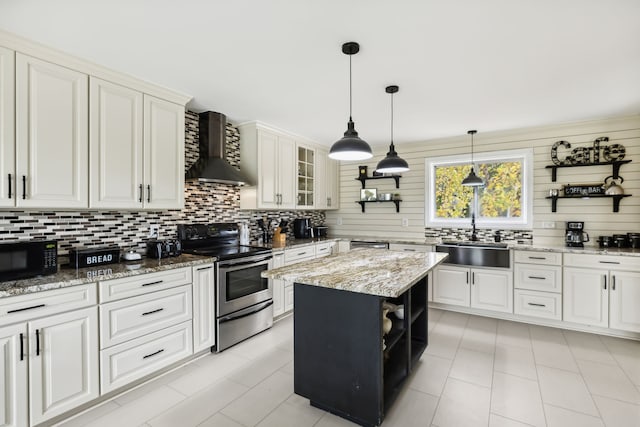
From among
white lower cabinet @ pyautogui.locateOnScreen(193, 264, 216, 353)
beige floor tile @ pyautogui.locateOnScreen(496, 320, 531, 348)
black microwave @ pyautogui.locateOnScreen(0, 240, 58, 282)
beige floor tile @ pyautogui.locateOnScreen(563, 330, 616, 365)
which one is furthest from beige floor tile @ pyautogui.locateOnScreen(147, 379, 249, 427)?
beige floor tile @ pyautogui.locateOnScreen(563, 330, 616, 365)

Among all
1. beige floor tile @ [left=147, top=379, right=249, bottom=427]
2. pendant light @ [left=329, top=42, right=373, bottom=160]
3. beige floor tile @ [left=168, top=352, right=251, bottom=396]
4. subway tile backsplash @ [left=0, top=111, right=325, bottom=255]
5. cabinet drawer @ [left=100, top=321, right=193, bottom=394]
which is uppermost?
pendant light @ [left=329, top=42, right=373, bottom=160]

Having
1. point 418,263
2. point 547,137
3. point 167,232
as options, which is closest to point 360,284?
point 418,263

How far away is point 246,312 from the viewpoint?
3172 millimetres

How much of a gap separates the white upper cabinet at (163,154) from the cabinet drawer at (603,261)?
4.29m

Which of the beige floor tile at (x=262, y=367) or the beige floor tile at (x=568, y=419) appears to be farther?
the beige floor tile at (x=262, y=367)

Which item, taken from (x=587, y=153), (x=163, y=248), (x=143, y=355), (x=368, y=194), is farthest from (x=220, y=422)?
(x=587, y=153)

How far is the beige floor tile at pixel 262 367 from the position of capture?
2.47 meters

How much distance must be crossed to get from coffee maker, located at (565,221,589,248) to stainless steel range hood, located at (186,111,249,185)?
401 centimetres

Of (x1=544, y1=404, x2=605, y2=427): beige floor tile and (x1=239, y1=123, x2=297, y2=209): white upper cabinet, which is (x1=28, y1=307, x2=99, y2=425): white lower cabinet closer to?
(x1=239, y1=123, x2=297, y2=209): white upper cabinet

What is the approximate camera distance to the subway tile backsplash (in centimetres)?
229

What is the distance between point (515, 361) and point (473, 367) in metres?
0.46

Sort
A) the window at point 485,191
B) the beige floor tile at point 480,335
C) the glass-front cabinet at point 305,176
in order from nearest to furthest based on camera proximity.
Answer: the beige floor tile at point 480,335 < the window at point 485,191 < the glass-front cabinet at point 305,176

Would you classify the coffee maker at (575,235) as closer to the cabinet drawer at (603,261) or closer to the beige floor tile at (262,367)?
the cabinet drawer at (603,261)

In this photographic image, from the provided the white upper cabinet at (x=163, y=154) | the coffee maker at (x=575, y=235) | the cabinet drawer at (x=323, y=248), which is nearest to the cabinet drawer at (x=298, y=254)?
the cabinet drawer at (x=323, y=248)
